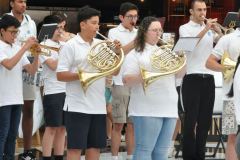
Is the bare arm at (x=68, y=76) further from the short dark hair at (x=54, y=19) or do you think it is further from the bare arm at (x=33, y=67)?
the short dark hair at (x=54, y=19)

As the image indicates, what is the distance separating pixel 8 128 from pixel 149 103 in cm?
170

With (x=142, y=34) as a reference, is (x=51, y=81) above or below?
below

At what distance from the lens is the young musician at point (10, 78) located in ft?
24.8

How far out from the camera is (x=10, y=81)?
7.71m

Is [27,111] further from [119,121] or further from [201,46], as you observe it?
[201,46]

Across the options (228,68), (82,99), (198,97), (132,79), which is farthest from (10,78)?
(228,68)

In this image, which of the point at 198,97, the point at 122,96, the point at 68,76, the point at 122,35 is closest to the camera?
the point at 68,76

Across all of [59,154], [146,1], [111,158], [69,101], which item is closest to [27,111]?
[59,154]

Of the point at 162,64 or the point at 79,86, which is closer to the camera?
the point at 79,86

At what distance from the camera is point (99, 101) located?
6824 millimetres

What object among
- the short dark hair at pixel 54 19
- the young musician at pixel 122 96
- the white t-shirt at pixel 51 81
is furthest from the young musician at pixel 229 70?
the short dark hair at pixel 54 19

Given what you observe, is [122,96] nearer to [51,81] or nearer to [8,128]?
[51,81]

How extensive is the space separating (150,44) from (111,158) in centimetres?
236

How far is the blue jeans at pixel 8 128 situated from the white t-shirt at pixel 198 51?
210 centimetres
